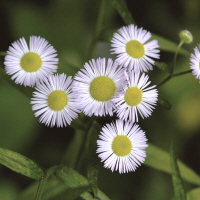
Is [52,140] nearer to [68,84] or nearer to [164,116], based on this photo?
[68,84]

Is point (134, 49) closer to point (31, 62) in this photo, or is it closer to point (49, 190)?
point (31, 62)

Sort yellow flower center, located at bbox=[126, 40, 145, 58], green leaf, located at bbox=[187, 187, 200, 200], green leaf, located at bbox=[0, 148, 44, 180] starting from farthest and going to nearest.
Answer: green leaf, located at bbox=[187, 187, 200, 200]
yellow flower center, located at bbox=[126, 40, 145, 58]
green leaf, located at bbox=[0, 148, 44, 180]

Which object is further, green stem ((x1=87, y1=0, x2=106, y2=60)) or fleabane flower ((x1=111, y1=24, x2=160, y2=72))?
green stem ((x1=87, y1=0, x2=106, y2=60))

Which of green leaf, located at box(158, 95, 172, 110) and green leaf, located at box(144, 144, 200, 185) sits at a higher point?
green leaf, located at box(158, 95, 172, 110)

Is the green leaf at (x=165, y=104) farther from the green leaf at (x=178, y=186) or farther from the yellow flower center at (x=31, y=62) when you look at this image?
the yellow flower center at (x=31, y=62)

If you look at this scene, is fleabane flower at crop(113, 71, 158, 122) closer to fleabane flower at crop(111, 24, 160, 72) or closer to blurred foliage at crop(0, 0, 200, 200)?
fleabane flower at crop(111, 24, 160, 72)

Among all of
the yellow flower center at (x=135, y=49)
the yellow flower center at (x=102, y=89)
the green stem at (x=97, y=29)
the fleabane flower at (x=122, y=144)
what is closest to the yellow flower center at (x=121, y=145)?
the fleabane flower at (x=122, y=144)

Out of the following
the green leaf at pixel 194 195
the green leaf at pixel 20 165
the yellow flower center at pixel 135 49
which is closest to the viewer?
the green leaf at pixel 20 165

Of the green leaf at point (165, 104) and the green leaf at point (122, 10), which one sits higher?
the green leaf at point (122, 10)

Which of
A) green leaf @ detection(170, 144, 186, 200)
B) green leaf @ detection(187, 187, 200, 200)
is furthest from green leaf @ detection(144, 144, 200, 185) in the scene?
green leaf @ detection(170, 144, 186, 200)
